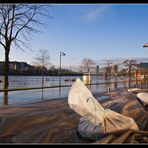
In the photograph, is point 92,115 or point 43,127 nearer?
point 92,115

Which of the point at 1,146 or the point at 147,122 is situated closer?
the point at 1,146

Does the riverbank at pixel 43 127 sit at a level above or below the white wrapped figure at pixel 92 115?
below

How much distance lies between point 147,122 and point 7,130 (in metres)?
2.51

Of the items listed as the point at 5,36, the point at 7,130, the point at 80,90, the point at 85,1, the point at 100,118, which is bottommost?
the point at 7,130

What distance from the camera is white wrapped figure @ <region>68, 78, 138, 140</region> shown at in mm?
3740

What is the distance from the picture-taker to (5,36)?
12.1 metres

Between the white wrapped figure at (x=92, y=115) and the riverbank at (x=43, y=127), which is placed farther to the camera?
the riverbank at (x=43, y=127)

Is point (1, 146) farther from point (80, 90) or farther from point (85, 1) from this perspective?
point (80, 90)

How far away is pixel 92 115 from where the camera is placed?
12.9 ft

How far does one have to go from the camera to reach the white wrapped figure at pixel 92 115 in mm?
3740

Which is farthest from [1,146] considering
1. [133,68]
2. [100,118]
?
[133,68]

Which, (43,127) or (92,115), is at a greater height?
(92,115)

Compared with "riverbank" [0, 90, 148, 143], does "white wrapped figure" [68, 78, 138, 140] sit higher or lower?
higher

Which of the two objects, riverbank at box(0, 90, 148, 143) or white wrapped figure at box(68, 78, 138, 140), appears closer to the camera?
white wrapped figure at box(68, 78, 138, 140)
